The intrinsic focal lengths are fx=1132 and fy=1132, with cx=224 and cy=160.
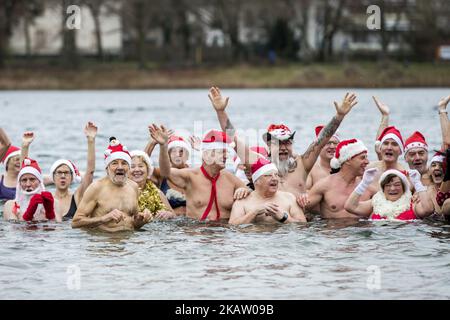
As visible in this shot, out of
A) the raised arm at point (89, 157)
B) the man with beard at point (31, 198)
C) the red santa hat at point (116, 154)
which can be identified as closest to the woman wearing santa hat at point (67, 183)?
the raised arm at point (89, 157)

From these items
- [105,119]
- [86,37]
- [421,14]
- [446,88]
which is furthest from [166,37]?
[105,119]

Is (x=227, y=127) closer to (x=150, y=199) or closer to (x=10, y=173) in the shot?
(x=150, y=199)

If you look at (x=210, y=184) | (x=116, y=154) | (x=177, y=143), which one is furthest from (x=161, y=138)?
(x=177, y=143)

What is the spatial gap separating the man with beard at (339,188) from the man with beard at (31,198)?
3.60 m

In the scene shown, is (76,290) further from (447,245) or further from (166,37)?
(166,37)

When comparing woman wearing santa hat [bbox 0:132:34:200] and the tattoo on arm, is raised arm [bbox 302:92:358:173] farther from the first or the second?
woman wearing santa hat [bbox 0:132:34:200]

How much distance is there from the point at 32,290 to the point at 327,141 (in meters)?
5.20

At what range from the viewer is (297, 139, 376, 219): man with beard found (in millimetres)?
15688

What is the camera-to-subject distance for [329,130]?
50.8 ft

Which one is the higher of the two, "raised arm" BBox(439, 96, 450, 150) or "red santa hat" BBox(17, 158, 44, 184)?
"raised arm" BBox(439, 96, 450, 150)

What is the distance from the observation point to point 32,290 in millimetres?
12227

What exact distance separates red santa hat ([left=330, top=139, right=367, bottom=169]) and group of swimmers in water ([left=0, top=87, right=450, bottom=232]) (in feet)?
0.05

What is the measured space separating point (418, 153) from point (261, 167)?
8.87ft

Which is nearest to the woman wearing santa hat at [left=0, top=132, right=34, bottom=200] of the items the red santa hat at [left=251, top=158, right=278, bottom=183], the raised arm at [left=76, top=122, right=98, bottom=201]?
the raised arm at [left=76, top=122, right=98, bottom=201]
